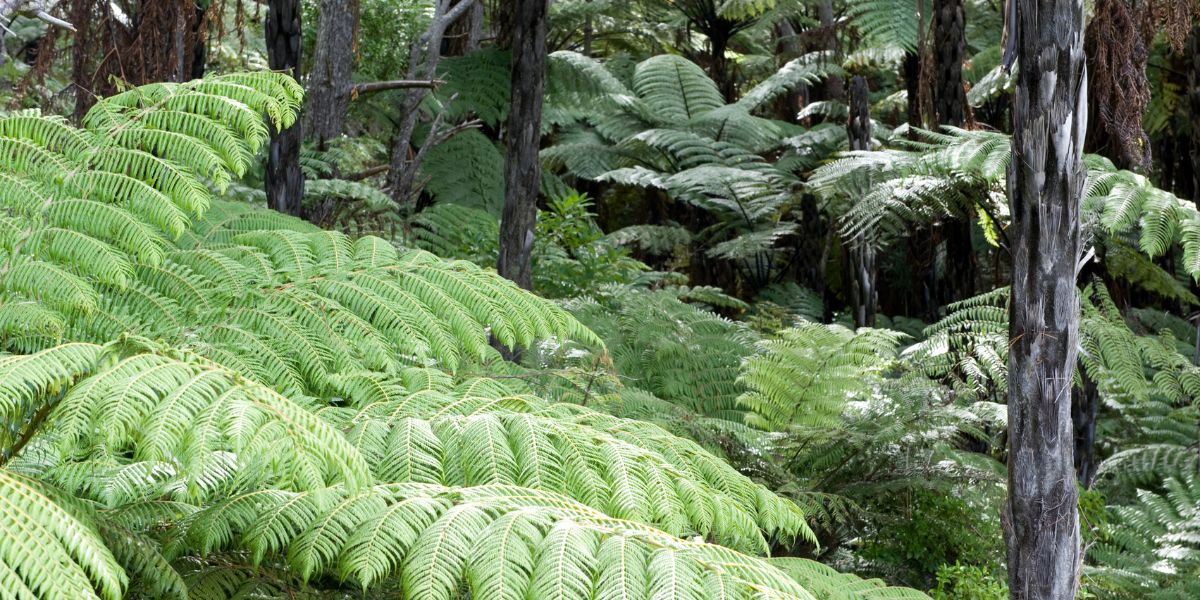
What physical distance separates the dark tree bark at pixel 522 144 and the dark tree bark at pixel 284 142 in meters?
0.80

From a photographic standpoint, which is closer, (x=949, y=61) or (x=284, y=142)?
(x=284, y=142)

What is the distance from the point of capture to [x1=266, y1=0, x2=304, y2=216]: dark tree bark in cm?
335

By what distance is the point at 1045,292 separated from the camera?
1923 mm

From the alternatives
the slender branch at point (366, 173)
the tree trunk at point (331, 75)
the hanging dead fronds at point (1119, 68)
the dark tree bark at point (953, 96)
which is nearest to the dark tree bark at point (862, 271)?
the dark tree bark at point (953, 96)

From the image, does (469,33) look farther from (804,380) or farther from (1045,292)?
(1045,292)

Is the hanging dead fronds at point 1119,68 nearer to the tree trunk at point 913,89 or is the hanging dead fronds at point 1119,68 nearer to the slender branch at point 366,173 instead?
the tree trunk at point 913,89

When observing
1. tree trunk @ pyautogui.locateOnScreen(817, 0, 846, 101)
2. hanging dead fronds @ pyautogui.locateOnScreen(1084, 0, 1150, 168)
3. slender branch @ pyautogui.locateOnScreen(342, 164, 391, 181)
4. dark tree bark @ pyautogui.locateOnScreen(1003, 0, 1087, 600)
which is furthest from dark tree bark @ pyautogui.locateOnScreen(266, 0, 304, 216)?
tree trunk @ pyautogui.locateOnScreen(817, 0, 846, 101)

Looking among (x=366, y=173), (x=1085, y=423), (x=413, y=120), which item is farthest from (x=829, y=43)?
(x=1085, y=423)

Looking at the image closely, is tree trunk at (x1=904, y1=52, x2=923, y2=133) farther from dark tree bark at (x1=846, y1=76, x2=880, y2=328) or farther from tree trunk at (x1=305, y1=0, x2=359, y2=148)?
tree trunk at (x1=305, y1=0, x2=359, y2=148)

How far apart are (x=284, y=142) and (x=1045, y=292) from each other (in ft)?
8.04

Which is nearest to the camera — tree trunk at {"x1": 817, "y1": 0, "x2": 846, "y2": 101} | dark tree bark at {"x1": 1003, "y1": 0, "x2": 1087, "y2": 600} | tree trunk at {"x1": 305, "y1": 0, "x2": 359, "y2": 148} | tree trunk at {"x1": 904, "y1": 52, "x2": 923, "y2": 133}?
dark tree bark at {"x1": 1003, "y1": 0, "x2": 1087, "y2": 600}

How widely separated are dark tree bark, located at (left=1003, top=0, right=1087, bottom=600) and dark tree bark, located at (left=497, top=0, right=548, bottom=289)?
7.14 ft

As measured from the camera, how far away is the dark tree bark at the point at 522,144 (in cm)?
382

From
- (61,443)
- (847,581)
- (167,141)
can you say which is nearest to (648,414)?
(847,581)
